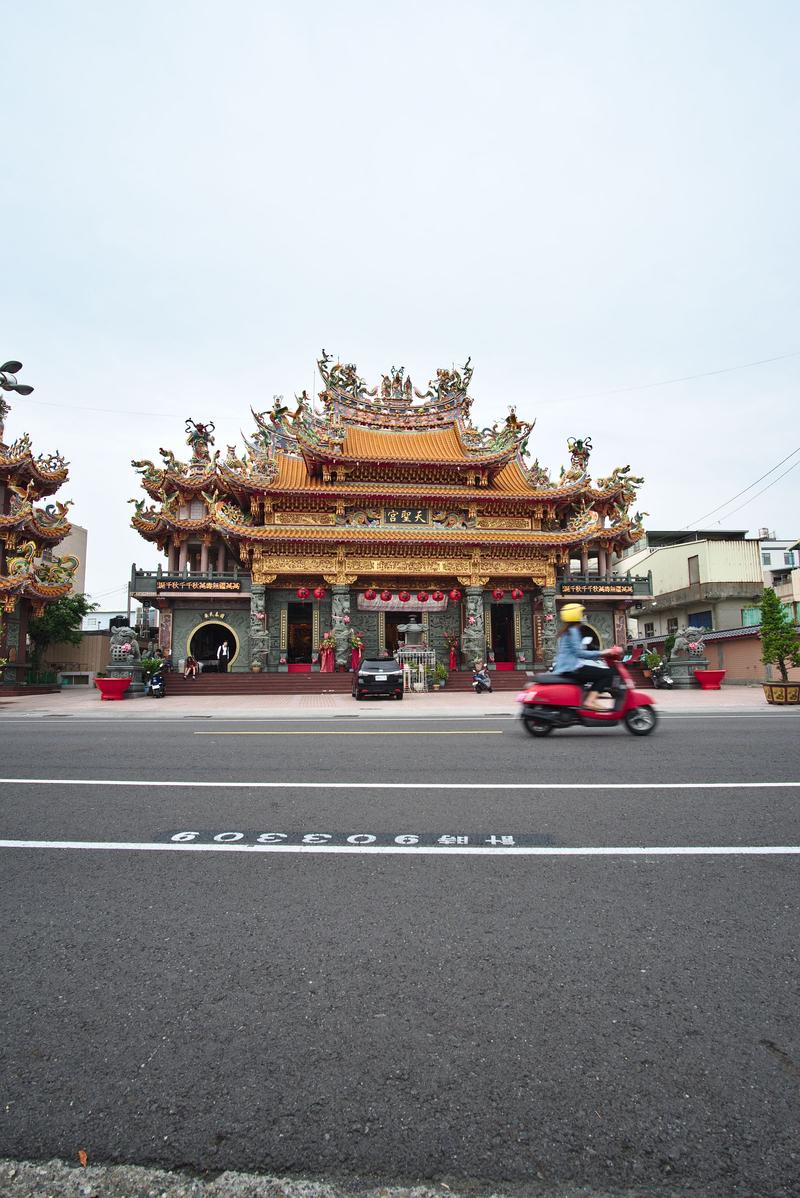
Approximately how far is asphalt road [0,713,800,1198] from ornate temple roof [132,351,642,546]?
24.0m

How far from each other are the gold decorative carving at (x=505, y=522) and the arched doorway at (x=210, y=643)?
42.7 feet

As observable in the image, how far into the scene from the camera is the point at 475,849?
3.88 meters

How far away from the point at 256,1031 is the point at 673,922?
1875 millimetres

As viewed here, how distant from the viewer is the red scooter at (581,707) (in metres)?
9.13

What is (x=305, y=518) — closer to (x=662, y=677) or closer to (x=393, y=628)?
(x=393, y=628)

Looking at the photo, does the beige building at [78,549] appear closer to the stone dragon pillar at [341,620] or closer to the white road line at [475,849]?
the stone dragon pillar at [341,620]

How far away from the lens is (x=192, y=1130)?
1666 millimetres

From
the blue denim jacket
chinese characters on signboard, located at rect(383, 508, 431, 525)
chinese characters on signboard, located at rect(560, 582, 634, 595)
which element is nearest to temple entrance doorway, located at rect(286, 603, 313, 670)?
chinese characters on signboard, located at rect(383, 508, 431, 525)

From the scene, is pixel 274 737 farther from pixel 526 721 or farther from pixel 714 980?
pixel 714 980

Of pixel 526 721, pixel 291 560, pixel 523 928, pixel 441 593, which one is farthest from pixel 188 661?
pixel 523 928

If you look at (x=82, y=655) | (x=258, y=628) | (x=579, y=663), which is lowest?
(x=579, y=663)

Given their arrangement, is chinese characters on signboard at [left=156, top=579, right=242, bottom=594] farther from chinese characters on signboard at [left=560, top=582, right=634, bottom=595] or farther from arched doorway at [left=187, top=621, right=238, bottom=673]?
chinese characters on signboard at [left=560, top=582, right=634, bottom=595]

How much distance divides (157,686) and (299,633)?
836 centimetres

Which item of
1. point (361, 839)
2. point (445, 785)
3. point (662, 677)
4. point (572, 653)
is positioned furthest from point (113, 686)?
point (662, 677)
